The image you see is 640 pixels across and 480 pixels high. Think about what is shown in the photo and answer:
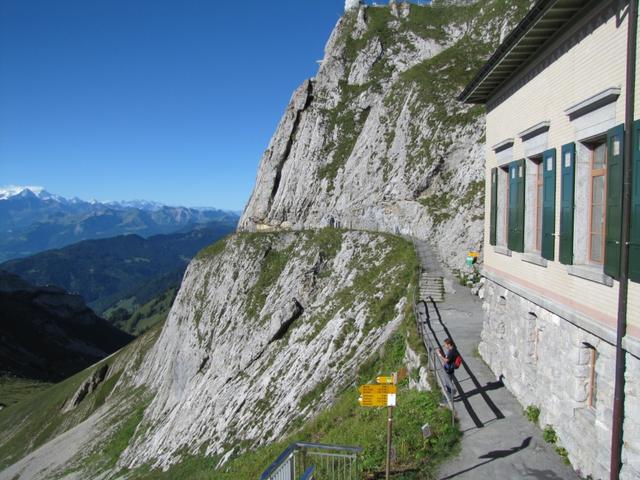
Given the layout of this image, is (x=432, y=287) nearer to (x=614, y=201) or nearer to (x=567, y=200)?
(x=567, y=200)

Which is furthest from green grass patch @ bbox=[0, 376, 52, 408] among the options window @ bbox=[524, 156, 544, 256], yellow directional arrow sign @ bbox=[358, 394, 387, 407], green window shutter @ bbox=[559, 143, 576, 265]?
green window shutter @ bbox=[559, 143, 576, 265]

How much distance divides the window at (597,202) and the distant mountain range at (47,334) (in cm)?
13938

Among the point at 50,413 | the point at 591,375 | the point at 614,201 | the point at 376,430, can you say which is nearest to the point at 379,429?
the point at 376,430

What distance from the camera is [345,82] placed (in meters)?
67.0

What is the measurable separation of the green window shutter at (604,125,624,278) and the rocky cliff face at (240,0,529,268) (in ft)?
85.6

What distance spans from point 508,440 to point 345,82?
62.1m

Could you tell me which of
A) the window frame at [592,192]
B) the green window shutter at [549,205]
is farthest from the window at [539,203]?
the window frame at [592,192]

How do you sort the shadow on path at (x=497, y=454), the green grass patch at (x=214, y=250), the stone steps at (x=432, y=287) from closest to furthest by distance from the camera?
the shadow on path at (x=497, y=454)
the stone steps at (x=432, y=287)
the green grass patch at (x=214, y=250)

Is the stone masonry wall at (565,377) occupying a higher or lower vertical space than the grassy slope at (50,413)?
higher

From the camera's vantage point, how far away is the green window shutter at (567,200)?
32.0 ft

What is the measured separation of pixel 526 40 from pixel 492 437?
959cm

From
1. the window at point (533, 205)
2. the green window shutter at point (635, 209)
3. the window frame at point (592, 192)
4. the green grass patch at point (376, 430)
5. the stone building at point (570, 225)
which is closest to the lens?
the green window shutter at point (635, 209)

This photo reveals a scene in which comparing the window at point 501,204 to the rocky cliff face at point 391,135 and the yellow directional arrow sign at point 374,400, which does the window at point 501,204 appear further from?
the rocky cliff face at point 391,135

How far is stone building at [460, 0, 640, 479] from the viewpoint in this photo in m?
8.03
